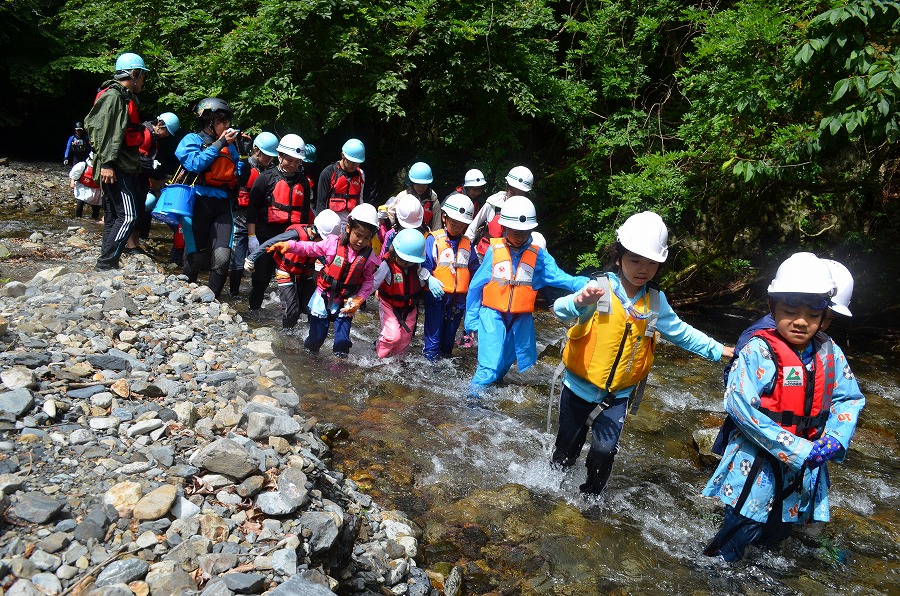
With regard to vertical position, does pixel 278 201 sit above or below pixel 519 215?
below

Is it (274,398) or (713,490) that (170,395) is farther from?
(713,490)

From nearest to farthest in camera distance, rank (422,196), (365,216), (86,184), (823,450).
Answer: (823,450)
(365,216)
(422,196)
(86,184)

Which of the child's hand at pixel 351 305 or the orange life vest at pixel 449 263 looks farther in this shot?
the orange life vest at pixel 449 263

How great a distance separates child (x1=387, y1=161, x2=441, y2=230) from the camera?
26.8ft

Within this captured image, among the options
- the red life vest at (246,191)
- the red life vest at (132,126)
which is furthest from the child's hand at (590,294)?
the red life vest at (246,191)

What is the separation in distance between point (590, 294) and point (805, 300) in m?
1.09

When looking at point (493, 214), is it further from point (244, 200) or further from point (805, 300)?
point (805, 300)

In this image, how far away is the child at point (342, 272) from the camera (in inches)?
263

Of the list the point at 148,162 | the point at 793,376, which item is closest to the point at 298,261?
the point at 148,162

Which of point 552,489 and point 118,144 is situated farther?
point 118,144

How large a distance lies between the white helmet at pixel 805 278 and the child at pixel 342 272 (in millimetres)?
3988

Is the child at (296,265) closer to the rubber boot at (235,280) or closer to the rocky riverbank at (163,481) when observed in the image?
the rubber boot at (235,280)

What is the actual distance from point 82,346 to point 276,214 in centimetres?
394

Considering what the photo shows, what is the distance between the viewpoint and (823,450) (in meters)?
3.46
